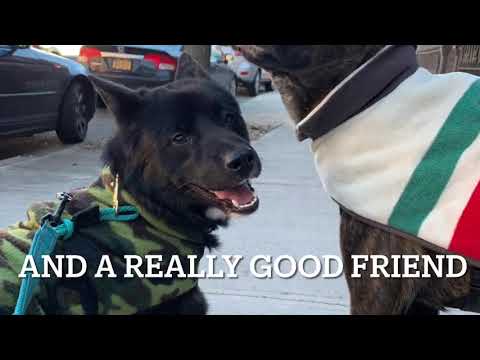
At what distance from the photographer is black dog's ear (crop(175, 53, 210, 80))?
202 centimetres

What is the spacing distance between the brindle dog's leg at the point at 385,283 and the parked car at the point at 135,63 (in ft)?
3.86

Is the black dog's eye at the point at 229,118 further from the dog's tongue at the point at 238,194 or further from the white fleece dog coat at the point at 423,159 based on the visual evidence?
the white fleece dog coat at the point at 423,159

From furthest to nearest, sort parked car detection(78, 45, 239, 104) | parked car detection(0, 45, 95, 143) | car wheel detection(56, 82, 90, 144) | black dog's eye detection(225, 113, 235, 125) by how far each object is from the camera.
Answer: car wheel detection(56, 82, 90, 144) < parked car detection(0, 45, 95, 143) < parked car detection(78, 45, 239, 104) < black dog's eye detection(225, 113, 235, 125)

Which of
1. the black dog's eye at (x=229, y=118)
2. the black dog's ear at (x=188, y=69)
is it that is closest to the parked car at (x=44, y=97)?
the black dog's ear at (x=188, y=69)

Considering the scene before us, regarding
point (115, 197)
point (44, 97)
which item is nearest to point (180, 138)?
point (115, 197)

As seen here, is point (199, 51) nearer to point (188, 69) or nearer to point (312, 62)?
point (188, 69)

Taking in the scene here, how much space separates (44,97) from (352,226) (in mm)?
3401

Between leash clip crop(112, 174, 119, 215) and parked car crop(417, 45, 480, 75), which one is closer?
leash clip crop(112, 174, 119, 215)

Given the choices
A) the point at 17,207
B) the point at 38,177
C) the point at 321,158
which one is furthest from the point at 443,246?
the point at 38,177

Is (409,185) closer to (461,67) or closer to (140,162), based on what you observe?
(140,162)

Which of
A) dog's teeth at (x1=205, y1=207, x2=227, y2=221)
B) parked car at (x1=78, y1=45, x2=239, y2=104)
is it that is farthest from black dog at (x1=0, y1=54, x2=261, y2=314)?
parked car at (x1=78, y1=45, x2=239, y2=104)

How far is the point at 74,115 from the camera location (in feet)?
14.7

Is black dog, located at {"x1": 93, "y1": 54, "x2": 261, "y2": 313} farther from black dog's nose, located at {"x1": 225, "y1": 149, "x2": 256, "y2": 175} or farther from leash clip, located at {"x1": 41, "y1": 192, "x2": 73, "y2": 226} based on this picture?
leash clip, located at {"x1": 41, "y1": 192, "x2": 73, "y2": 226}

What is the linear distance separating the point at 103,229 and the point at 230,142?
505 millimetres
